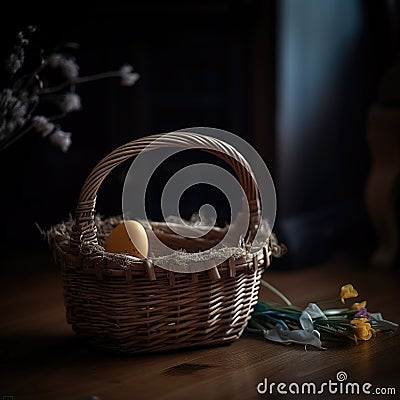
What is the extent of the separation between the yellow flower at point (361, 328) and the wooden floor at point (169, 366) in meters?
0.02

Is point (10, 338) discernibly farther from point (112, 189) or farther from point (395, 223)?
point (395, 223)

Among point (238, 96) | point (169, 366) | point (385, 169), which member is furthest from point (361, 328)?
point (238, 96)

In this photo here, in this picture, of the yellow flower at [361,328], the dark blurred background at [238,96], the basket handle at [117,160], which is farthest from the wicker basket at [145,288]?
the dark blurred background at [238,96]

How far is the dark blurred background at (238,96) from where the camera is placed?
238 cm

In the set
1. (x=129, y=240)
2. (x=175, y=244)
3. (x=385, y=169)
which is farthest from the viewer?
(x=385, y=169)

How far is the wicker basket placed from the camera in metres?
1.49

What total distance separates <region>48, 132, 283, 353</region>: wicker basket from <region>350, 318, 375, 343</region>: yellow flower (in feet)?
0.73

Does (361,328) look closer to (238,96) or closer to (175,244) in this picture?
(175,244)

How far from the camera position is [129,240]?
63.0 inches

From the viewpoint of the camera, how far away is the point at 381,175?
2.39 m

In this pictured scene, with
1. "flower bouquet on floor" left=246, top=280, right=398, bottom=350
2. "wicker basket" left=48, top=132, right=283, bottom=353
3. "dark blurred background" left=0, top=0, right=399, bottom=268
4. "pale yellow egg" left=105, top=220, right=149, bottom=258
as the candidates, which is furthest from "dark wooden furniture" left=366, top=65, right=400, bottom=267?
"pale yellow egg" left=105, top=220, right=149, bottom=258

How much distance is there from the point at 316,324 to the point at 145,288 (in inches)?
15.6

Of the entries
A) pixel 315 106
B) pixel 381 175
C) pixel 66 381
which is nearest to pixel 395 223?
pixel 381 175

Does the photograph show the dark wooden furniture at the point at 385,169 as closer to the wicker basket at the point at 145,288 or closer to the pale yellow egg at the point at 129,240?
the wicker basket at the point at 145,288
